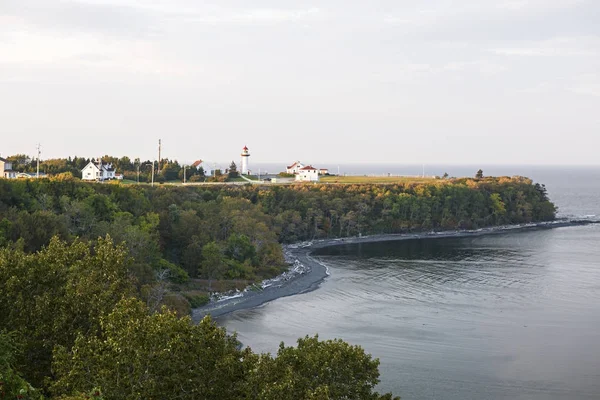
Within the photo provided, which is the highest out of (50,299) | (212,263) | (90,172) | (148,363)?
(90,172)

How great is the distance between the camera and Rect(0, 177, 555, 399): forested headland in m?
13.9

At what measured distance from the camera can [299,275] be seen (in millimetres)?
49094

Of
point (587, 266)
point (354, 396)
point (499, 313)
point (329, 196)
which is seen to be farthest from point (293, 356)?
point (329, 196)

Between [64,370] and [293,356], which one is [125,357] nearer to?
[64,370]

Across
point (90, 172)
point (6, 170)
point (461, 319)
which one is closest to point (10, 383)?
point (461, 319)

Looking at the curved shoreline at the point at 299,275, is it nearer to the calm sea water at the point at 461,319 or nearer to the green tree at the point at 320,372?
the calm sea water at the point at 461,319

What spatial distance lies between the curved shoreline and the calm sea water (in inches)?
46.8

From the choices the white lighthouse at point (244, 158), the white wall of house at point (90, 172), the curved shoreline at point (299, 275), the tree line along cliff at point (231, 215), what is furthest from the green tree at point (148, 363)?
the white lighthouse at point (244, 158)

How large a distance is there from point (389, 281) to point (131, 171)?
44358mm

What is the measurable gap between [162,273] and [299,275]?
13564mm

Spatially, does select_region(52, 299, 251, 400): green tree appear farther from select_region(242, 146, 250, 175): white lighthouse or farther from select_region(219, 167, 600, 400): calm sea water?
select_region(242, 146, 250, 175): white lighthouse

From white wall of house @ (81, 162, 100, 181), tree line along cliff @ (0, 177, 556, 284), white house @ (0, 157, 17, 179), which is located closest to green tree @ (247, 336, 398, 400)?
tree line along cliff @ (0, 177, 556, 284)

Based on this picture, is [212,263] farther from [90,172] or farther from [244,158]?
[244,158]

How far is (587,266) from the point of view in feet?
176
